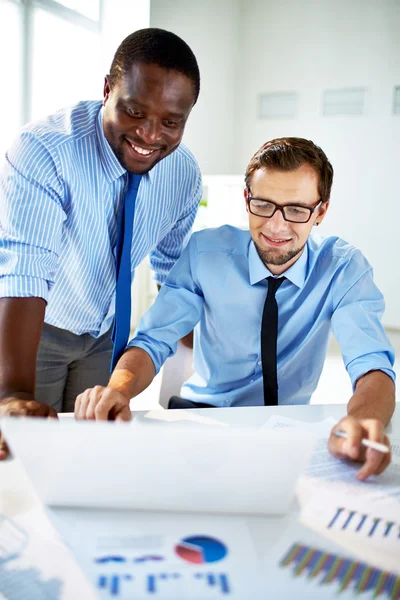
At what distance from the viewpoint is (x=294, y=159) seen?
155 centimetres

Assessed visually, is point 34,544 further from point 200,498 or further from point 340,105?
point 340,105

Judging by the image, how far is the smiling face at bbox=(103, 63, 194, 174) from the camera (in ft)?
4.24

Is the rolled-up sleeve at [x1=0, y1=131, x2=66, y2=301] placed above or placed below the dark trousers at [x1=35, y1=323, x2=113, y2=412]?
above

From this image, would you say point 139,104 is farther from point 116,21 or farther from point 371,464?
point 116,21

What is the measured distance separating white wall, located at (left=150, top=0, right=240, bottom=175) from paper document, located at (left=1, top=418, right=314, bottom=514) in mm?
4729

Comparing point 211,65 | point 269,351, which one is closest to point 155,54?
point 269,351

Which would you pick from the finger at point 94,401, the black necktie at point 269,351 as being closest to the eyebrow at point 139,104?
the black necktie at point 269,351

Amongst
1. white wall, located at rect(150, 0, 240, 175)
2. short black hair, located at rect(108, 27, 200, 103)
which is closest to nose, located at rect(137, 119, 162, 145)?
short black hair, located at rect(108, 27, 200, 103)

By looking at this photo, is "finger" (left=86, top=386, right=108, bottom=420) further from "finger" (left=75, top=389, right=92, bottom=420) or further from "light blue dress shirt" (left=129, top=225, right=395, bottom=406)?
"light blue dress shirt" (left=129, top=225, right=395, bottom=406)

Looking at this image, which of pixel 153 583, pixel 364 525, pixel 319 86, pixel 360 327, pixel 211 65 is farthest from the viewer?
pixel 319 86

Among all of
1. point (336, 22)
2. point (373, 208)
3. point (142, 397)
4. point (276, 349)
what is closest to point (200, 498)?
point (276, 349)

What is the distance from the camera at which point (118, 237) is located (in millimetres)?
1530

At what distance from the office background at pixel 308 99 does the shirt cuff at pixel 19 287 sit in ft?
11.6

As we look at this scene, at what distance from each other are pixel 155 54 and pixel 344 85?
4.55m
